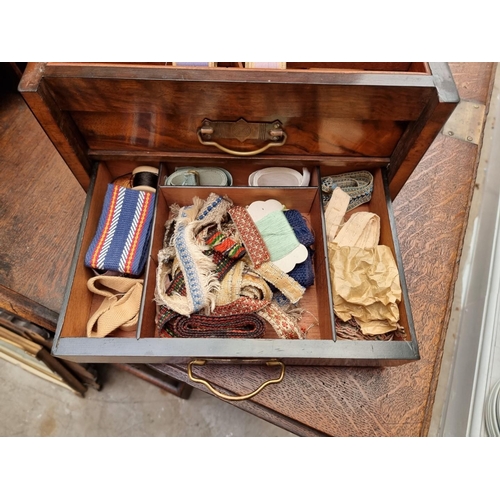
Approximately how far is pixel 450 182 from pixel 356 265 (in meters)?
0.59

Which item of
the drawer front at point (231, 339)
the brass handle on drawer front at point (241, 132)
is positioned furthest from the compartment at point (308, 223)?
the brass handle on drawer front at point (241, 132)

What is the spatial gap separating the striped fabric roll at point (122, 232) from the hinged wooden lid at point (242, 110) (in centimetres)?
9

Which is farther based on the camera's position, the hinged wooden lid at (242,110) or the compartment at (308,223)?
the compartment at (308,223)

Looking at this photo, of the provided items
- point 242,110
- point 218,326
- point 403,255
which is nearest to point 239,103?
point 242,110

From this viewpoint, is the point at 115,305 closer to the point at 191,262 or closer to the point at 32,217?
the point at 191,262

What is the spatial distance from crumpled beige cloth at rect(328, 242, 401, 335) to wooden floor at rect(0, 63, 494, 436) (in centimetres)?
15

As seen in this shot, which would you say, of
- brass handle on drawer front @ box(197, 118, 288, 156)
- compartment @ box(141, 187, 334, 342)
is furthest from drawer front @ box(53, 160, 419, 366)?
brass handle on drawer front @ box(197, 118, 288, 156)

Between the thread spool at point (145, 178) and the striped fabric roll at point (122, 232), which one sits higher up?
the thread spool at point (145, 178)

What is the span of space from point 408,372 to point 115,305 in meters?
0.68

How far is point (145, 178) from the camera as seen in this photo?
0.93 m

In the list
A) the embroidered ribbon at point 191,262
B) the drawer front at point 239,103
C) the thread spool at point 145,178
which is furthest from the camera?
the thread spool at point 145,178

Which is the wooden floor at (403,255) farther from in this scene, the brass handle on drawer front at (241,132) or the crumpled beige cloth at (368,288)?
the brass handle on drawer front at (241,132)

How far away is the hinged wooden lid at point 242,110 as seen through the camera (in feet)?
2.26

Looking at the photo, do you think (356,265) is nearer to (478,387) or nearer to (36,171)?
(478,387)
